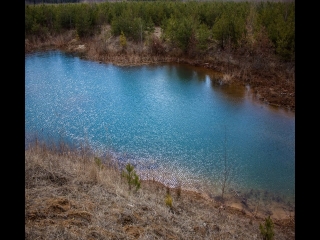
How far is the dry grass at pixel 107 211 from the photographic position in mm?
4602

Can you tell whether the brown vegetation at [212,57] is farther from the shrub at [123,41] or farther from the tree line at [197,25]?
the tree line at [197,25]

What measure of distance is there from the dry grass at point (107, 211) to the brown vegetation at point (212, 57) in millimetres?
10085

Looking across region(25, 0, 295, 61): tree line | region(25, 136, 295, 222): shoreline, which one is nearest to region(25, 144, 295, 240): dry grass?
region(25, 136, 295, 222): shoreline

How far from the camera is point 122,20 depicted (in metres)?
27.7

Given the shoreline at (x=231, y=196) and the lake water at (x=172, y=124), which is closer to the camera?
the shoreline at (x=231, y=196)

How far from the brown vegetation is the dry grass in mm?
10085

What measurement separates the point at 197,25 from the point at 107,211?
22072 mm

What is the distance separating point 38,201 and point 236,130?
902 centimetres

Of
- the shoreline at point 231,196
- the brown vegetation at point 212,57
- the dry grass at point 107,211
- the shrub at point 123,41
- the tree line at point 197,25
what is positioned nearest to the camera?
the dry grass at point 107,211

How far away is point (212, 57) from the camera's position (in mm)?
23469

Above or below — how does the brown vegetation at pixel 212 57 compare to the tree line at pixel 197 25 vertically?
below

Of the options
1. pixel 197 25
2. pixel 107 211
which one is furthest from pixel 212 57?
pixel 107 211

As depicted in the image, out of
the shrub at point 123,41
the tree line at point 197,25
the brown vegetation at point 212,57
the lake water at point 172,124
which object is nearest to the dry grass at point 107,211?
the lake water at point 172,124

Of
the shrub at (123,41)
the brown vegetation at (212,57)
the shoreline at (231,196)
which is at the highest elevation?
the shrub at (123,41)
